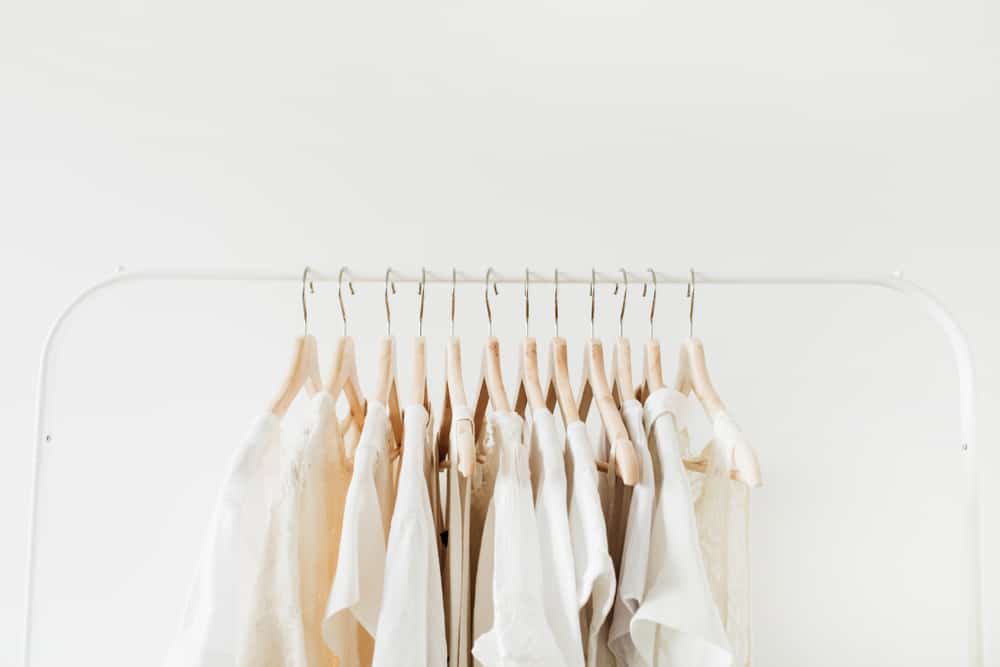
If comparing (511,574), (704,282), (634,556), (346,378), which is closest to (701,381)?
(704,282)

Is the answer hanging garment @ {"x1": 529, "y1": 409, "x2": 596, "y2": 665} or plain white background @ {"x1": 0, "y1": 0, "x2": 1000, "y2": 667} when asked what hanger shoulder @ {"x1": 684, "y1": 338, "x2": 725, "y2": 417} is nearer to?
hanging garment @ {"x1": 529, "y1": 409, "x2": 596, "y2": 665}

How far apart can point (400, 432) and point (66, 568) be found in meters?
0.84

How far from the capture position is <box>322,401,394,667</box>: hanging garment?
3.77 ft

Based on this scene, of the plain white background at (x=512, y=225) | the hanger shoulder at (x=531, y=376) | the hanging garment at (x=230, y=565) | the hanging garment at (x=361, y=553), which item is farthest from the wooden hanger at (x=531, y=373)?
the plain white background at (x=512, y=225)

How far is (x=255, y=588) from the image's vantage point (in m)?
1.17

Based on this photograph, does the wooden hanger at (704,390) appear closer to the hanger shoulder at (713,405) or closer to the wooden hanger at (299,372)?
the hanger shoulder at (713,405)

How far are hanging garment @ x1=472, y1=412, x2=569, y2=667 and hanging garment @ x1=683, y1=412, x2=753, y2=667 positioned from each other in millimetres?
280

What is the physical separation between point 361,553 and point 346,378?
269 millimetres

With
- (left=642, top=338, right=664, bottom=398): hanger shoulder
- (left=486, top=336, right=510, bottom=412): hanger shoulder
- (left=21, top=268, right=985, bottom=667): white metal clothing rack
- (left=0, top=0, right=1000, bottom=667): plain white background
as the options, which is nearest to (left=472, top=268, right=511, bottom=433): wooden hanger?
(left=486, top=336, right=510, bottom=412): hanger shoulder

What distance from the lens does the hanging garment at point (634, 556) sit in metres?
1.21

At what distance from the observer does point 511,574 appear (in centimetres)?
115

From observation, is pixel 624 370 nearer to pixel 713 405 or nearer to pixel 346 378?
pixel 713 405

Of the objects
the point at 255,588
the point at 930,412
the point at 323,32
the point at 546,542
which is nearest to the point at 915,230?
the point at 930,412

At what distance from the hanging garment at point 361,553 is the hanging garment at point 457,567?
0.09m
